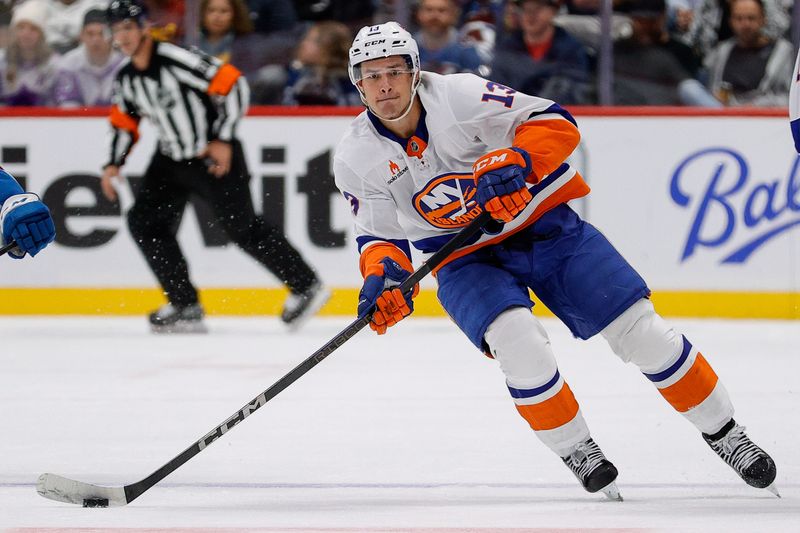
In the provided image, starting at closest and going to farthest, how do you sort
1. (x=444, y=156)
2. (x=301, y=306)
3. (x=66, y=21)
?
(x=444, y=156) < (x=301, y=306) < (x=66, y=21)

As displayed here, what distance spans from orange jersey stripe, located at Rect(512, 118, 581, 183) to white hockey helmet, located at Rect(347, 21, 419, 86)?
10.6 inches

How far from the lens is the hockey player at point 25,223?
3.13 m

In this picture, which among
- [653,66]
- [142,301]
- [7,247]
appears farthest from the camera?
[142,301]

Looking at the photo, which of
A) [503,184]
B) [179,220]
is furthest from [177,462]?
[179,220]

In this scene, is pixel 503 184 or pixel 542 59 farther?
pixel 542 59

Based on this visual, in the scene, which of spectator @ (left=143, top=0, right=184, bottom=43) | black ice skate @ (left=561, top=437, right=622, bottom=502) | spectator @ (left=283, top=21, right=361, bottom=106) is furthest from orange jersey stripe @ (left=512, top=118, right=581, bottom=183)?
spectator @ (left=143, top=0, right=184, bottom=43)

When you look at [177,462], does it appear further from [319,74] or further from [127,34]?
[319,74]

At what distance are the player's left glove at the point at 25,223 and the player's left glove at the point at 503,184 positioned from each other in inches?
38.6

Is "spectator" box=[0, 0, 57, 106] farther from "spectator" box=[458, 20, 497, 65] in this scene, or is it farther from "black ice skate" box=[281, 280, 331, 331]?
"spectator" box=[458, 20, 497, 65]

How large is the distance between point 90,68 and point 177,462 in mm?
4346

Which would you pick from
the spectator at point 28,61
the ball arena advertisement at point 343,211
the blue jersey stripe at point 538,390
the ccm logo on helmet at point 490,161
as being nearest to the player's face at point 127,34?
the ball arena advertisement at point 343,211

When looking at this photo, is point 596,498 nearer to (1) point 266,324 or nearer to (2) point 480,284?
(2) point 480,284

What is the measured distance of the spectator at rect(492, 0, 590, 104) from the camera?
6562 mm

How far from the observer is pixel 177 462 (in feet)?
9.64
